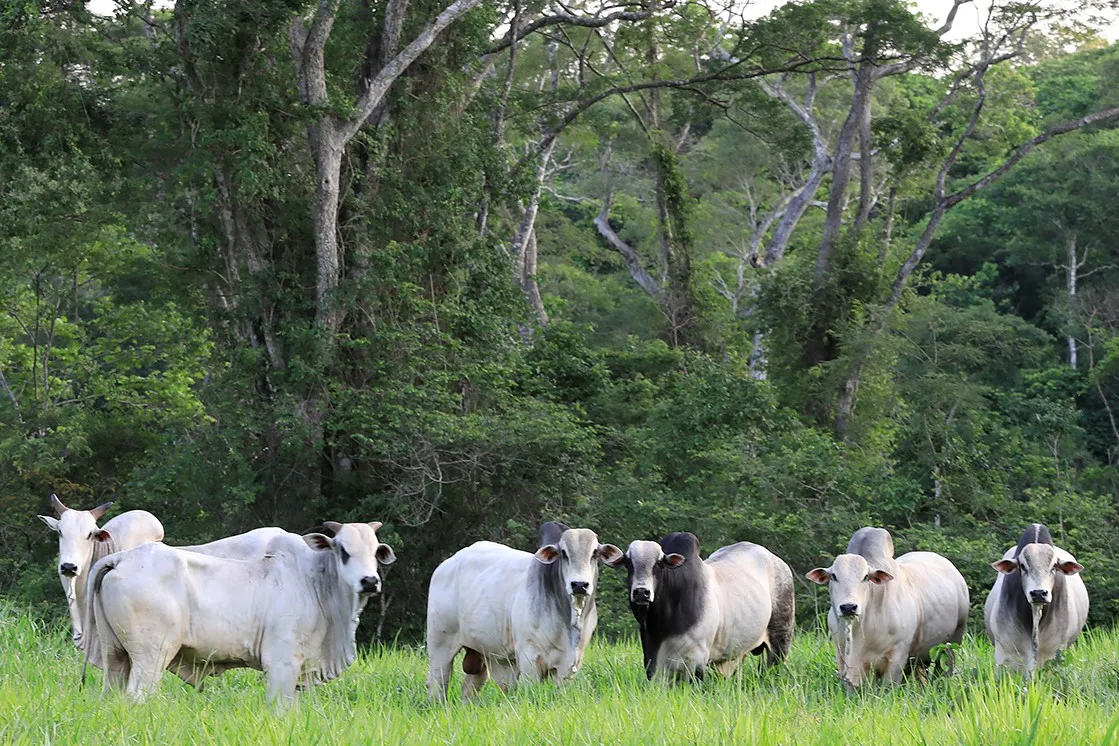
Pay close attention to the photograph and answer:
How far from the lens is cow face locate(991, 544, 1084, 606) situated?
8594 mm

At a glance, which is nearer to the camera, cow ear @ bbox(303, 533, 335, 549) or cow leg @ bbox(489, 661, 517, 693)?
cow ear @ bbox(303, 533, 335, 549)

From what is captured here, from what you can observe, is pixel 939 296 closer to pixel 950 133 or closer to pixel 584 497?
pixel 950 133

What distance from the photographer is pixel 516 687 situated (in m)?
8.58

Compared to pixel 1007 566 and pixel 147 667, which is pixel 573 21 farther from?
pixel 147 667

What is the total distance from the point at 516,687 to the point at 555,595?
55cm

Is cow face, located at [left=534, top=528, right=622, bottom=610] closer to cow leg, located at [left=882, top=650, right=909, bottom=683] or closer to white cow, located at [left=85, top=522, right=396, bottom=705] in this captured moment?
white cow, located at [left=85, top=522, right=396, bottom=705]

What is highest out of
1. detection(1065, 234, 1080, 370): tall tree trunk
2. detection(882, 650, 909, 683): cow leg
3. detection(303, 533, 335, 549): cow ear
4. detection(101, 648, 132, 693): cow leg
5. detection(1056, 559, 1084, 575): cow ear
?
detection(1065, 234, 1080, 370): tall tree trunk

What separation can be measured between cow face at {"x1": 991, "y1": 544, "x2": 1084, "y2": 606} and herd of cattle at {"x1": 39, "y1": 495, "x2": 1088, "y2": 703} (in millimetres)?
11

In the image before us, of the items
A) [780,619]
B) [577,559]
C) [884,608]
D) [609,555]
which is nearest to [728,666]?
[780,619]

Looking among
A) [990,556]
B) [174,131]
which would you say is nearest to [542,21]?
[174,131]

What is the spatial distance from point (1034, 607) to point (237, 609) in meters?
4.42

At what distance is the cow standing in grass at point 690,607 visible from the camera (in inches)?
350

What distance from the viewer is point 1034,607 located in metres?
8.76

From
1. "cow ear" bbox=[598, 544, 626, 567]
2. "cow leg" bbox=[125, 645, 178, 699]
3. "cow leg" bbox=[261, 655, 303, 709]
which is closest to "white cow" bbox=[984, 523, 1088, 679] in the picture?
"cow ear" bbox=[598, 544, 626, 567]
